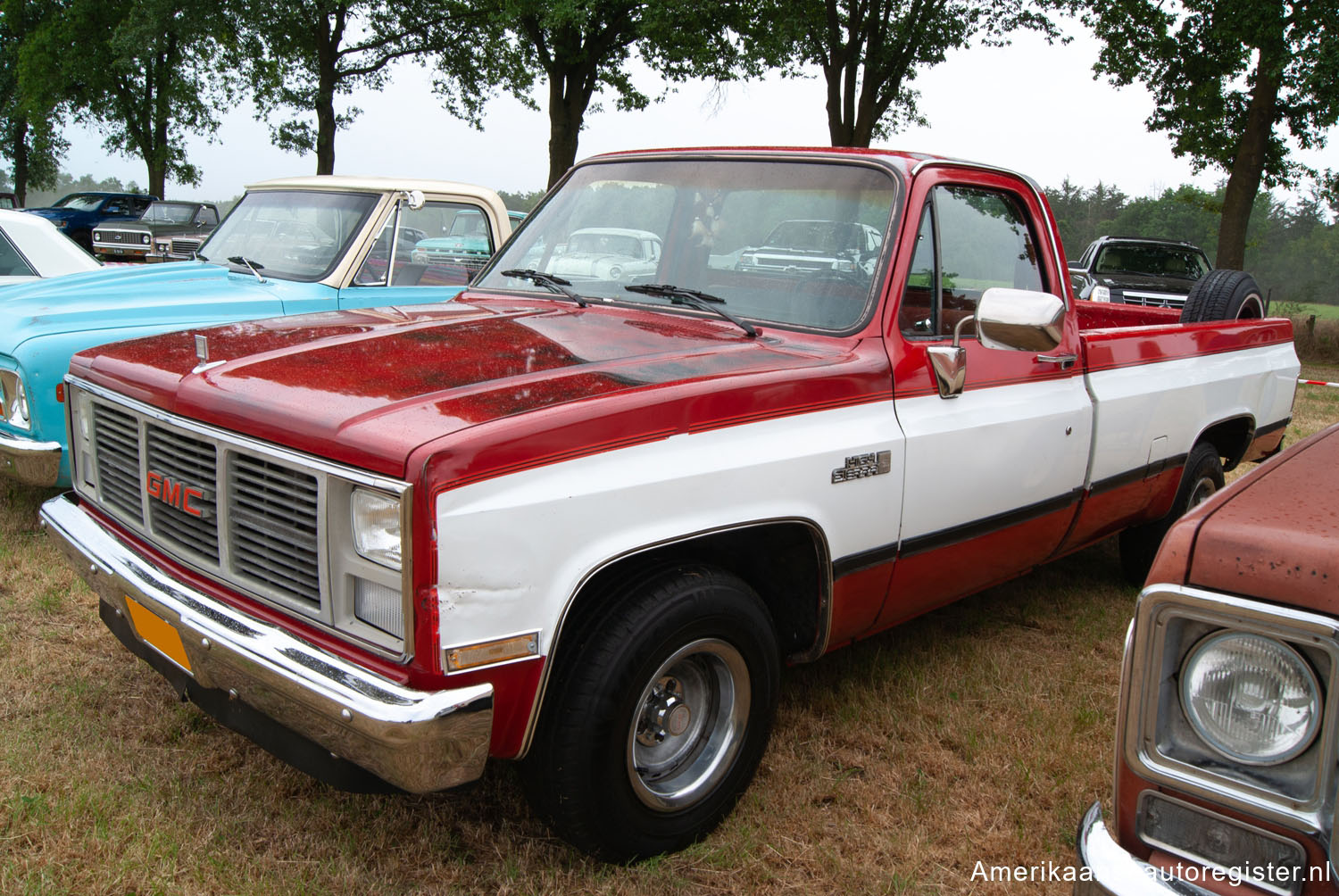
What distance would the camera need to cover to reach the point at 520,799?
2.85 m

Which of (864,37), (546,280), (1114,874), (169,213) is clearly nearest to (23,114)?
(169,213)

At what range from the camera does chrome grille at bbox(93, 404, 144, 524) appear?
277 cm

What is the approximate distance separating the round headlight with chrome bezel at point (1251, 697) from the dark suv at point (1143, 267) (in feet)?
45.7

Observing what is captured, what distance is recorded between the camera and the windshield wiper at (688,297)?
312cm

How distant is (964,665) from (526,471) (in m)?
2.41

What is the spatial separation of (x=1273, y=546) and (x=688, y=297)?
2039 millimetres

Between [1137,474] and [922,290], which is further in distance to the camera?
[1137,474]

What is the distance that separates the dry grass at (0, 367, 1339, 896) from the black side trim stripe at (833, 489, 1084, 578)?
26.0 inches

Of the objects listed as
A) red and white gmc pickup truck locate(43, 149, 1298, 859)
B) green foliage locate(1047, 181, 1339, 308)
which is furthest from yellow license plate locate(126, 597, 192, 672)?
green foliage locate(1047, 181, 1339, 308)

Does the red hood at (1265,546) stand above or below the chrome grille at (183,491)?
above

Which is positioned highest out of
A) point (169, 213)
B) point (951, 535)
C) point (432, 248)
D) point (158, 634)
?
point (169, 213)

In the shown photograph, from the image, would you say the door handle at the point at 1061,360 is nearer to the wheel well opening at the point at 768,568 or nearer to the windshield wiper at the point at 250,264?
the wheel well opening at the point at 768,568

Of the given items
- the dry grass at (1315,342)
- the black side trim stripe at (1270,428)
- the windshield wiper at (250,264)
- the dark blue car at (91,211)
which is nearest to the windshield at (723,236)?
the windshield wiper at (250,264)

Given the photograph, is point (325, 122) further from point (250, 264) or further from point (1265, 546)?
point (1265, 546)
